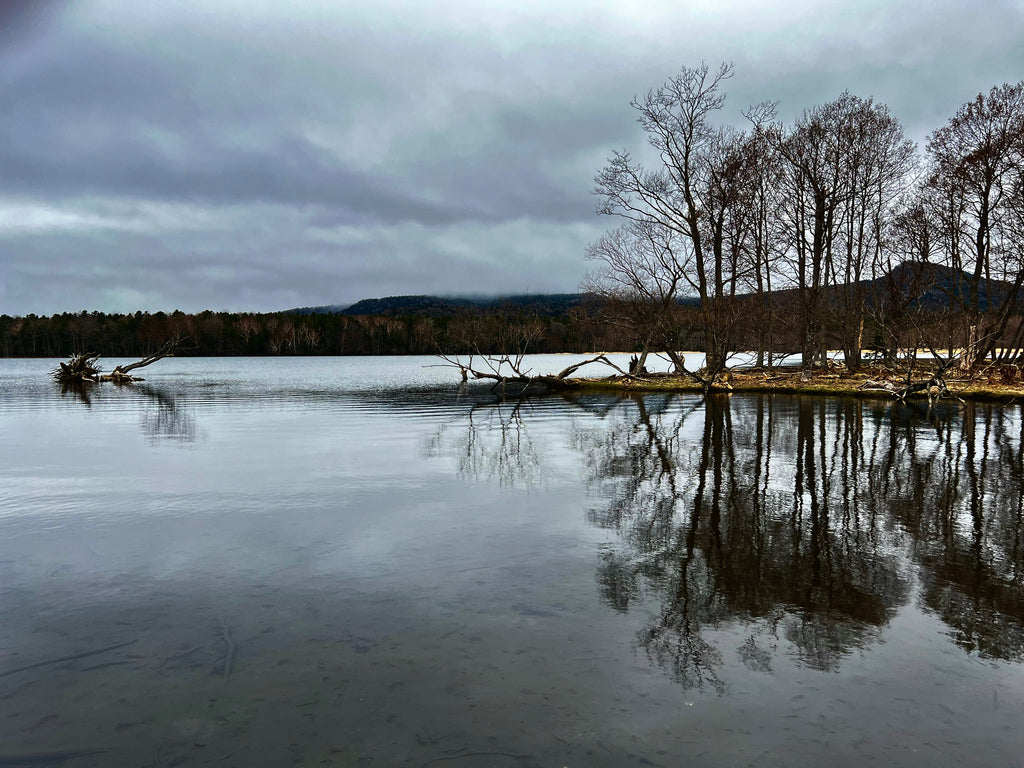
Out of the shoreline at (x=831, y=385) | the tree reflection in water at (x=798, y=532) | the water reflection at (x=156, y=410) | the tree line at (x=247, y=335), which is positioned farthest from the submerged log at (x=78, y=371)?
the tree line at (x=247, y=335)

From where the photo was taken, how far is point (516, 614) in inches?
242

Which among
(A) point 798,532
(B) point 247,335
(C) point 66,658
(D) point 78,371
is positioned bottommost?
(C) point 66,658

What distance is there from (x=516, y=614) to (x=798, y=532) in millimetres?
4493

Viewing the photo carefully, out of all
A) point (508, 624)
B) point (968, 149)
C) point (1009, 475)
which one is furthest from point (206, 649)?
point (968, 149)

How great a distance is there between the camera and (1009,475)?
1245cm

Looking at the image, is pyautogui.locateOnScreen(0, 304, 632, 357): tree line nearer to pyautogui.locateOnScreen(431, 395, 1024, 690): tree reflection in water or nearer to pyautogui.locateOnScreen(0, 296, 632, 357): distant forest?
pyautogui.locateOnScreen(0, 296, 632, 357): distant forest

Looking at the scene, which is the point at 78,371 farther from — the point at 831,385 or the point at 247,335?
the point at 247,335

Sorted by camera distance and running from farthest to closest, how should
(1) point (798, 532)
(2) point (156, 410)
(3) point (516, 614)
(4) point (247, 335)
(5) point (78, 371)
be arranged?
(4) point (247, 335) < (5) point (78, 371) < (2) point (156, 410) < (1) point (798, 532) < (3) point (516, 614)

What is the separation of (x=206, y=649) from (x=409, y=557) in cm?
278

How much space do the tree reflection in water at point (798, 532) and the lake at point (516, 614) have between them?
0.05 metres

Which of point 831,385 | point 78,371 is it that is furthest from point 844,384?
point 78,371

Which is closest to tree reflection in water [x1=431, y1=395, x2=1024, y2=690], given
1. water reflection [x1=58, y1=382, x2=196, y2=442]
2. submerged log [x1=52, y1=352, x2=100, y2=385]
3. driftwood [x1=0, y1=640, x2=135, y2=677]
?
driftwood [x1=0, y1=640, x2=135, y2=677]

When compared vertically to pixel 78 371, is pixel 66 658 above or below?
below

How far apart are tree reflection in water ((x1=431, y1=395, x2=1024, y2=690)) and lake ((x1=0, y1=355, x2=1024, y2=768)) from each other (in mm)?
49
